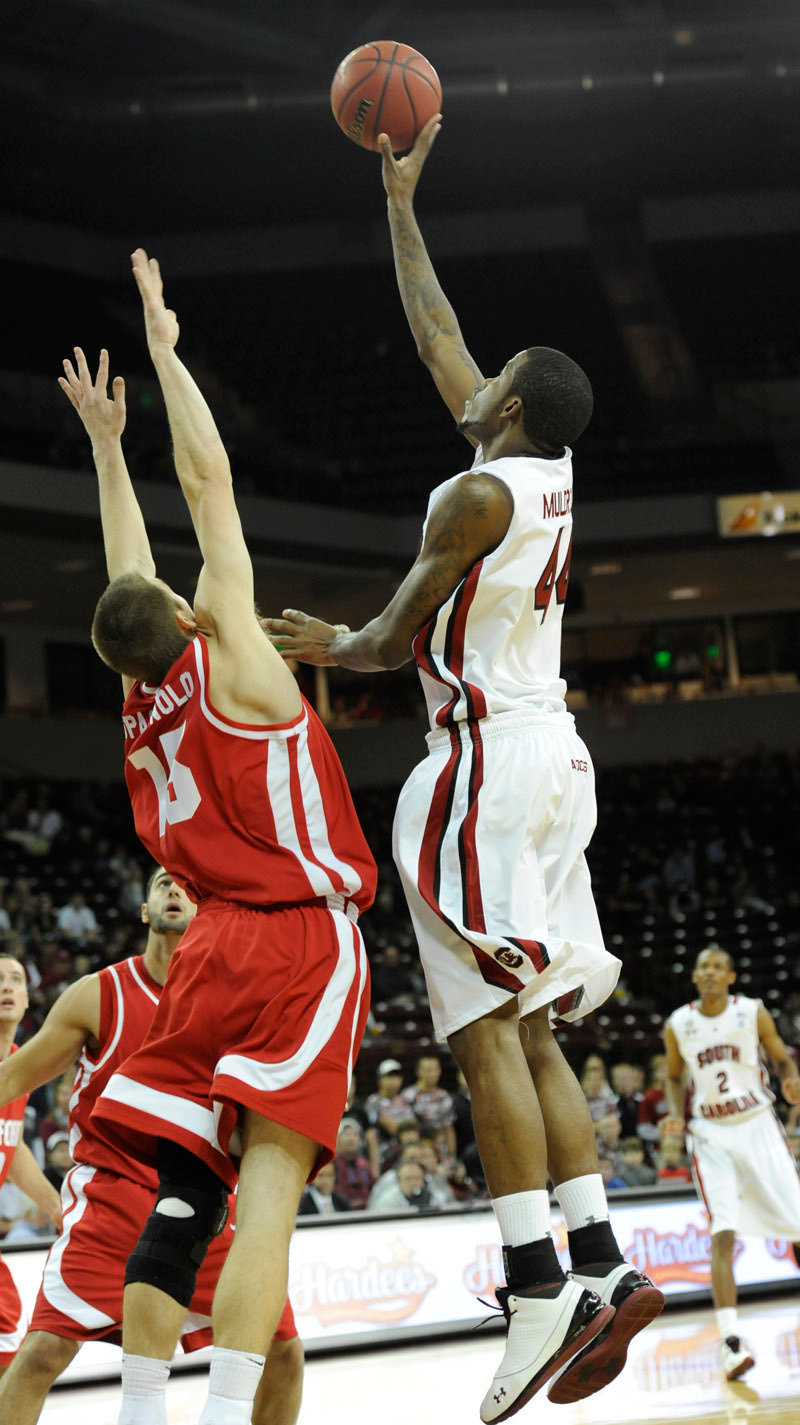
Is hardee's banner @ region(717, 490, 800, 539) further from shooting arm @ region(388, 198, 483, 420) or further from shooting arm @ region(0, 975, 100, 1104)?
shooting arm @ region(0, 975, 100, 1104)

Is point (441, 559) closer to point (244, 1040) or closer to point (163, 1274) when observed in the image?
point (244, 1040)

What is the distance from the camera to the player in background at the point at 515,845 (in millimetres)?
3299

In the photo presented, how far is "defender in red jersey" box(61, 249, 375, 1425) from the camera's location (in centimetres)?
313

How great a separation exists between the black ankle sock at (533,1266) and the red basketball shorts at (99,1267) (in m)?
1.01

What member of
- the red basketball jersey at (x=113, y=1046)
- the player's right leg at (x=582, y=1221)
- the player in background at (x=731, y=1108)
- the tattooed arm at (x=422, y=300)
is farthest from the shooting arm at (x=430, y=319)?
the player in background at (x=731, y=1108)

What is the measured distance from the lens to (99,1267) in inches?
169

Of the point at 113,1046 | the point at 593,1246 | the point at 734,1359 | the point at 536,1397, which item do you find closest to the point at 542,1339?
the point at 593,1246

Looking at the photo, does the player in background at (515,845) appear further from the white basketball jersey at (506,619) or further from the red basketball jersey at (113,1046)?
the red basketball jersey at (113,1046)

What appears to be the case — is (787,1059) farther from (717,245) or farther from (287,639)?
(717,245)

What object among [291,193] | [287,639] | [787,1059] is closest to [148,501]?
[291,193]

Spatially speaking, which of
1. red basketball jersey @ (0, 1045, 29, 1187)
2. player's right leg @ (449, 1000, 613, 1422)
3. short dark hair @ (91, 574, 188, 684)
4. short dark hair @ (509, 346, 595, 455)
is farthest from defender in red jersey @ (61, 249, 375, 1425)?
red basketball jersey @ (0, 1045, 29, 1187)

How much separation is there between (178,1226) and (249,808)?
91 centimetres

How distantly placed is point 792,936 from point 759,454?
276 inches

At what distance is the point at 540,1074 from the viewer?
357cm
